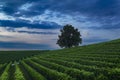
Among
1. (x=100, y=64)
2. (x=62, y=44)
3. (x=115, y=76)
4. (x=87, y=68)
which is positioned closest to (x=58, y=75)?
(x=87, y=68)

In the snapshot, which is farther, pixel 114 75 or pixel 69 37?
pixel 69 37

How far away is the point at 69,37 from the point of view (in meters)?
121

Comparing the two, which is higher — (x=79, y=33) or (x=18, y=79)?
(x=79, y=33)

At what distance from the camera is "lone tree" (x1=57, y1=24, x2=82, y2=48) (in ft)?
394

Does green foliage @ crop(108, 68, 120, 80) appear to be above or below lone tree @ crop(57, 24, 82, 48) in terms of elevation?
below

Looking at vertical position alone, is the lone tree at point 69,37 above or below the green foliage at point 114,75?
above

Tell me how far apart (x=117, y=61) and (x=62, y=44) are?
3386 inches

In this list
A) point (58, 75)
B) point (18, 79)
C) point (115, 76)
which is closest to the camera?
point (115, 76)

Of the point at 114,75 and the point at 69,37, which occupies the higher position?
the point at 69,37

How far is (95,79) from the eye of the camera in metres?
26.1

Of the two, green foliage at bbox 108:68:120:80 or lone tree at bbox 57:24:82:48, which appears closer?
green foliage at bbox 108:68:120:80

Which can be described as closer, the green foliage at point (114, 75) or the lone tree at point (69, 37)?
the green foliage at point (114, 75)

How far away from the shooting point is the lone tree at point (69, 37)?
4725 inches

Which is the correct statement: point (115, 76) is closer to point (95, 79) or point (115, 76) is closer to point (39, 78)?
point (95, 79)
